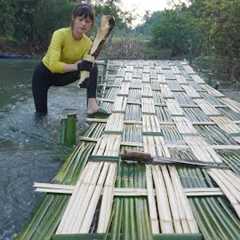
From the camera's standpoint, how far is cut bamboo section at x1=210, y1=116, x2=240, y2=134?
12.5ft

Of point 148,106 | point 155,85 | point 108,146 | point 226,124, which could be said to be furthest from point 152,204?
point 155,85

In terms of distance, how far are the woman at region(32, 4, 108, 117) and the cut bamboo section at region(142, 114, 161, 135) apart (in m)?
0.44

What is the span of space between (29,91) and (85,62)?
3165mm

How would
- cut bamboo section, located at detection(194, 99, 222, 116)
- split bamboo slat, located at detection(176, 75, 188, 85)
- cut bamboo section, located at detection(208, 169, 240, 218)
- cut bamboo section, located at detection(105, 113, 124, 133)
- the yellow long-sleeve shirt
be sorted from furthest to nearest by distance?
split bamboo slat, located at detection(176, 75, 188, 85), cut bamboo section, located at detection(194, 99, 222, 116), the yellow long-sleeve shirt, cut bamboo section, located at detection(105, 113, 124, 133), cut bamboo section, located at detection(208, 169, 240, 218)

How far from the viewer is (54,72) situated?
481cm

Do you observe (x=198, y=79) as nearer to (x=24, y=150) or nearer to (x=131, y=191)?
(x=24, y=150)

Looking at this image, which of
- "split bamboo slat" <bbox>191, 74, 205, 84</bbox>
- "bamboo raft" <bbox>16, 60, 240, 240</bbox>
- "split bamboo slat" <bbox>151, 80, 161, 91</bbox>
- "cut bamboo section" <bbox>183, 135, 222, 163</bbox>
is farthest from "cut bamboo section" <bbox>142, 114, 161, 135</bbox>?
"split bamboo slat" <bbox>191, 74, 205, 84</bbox>

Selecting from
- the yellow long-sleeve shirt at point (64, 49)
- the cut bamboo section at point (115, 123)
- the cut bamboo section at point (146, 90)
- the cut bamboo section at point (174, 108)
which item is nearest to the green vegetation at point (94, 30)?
the cut bamboo section at point (146, 90)

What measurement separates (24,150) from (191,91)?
2.85 metres

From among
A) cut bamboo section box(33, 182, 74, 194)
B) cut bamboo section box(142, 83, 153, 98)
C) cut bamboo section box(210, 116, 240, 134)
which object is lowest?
cut bamboo section box(142, 83, 153, 98)

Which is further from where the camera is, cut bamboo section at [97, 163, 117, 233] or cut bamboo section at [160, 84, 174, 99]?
cut bamboo section at [160, 84, 174, 99]

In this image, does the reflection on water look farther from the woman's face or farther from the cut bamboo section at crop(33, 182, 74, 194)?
the woman's face

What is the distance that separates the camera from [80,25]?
4414mm

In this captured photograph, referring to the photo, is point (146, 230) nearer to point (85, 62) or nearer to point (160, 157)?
point (160, 157)
